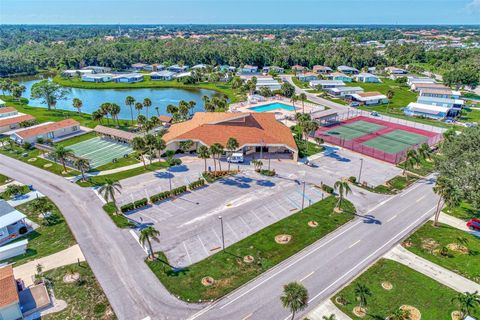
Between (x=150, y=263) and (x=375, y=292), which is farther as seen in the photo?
(x=150, y=263)

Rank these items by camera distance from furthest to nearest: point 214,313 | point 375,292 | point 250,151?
point 250,151
point 375,292
point 214,313

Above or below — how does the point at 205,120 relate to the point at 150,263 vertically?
above

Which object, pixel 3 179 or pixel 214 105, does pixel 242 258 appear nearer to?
pixel 3 179

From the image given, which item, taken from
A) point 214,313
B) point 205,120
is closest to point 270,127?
point 205,120

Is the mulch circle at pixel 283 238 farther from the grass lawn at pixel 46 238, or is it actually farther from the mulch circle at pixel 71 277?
the grass lawn at pixel 46 238

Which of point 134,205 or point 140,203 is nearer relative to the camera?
point 134,205

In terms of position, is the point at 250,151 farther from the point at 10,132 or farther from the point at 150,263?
the point at 10,132

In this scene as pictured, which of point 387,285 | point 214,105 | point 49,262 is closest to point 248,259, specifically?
point 387,285
